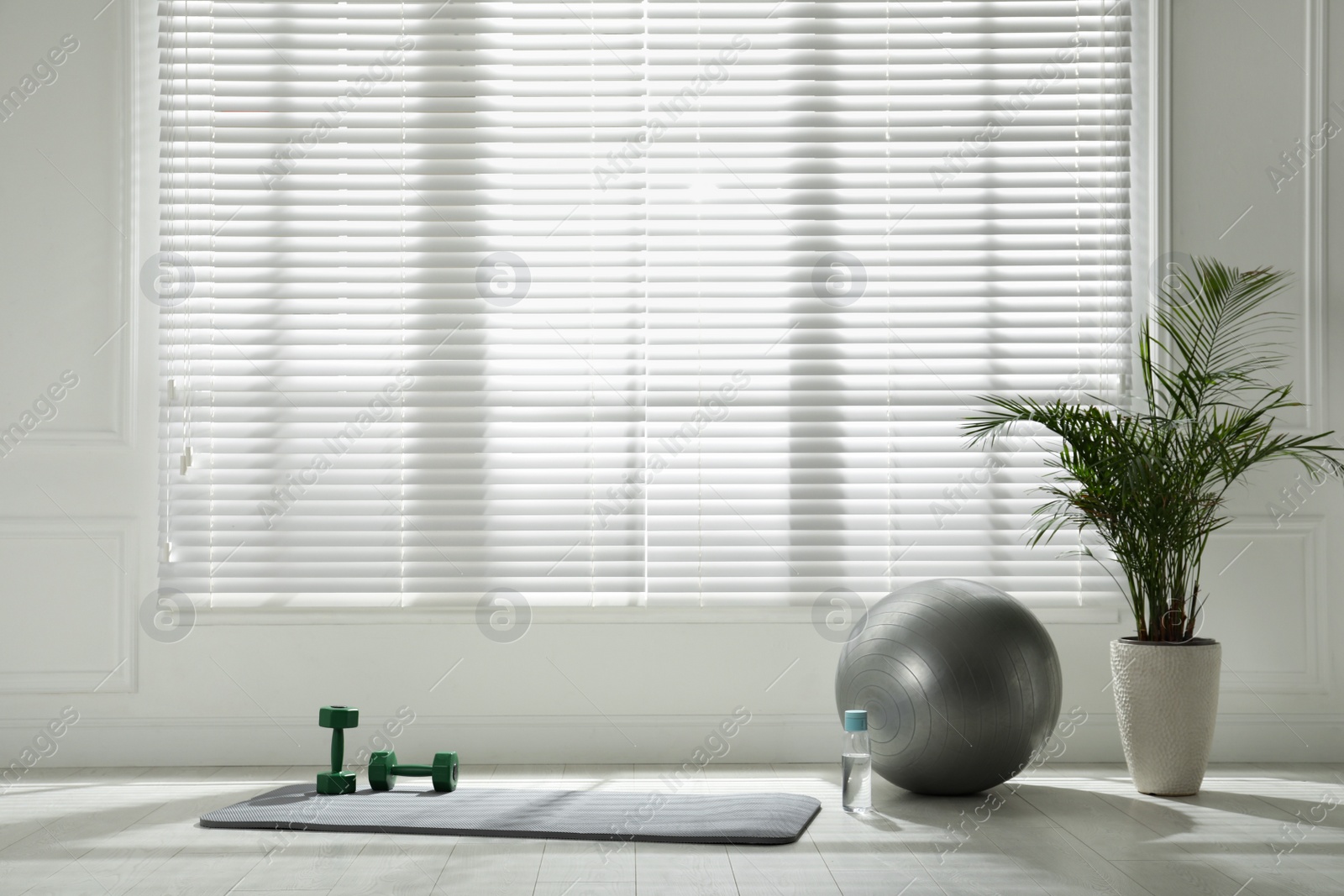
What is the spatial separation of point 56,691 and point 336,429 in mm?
1218

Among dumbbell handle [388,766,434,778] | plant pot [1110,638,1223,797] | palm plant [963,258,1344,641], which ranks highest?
palm plant [963,258,1344,641]

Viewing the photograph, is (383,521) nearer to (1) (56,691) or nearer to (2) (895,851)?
(1) (56,691)

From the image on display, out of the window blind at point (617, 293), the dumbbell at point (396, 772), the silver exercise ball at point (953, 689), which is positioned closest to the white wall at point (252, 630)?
the window blind at point (617, 293)

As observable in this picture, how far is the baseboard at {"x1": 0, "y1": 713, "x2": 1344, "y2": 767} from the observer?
3613 millimetres

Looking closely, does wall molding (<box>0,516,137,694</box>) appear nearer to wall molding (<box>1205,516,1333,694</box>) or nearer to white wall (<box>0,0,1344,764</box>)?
white wall (<box>0,0,1344,764</box>)

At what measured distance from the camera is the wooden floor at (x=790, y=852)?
7.77ft

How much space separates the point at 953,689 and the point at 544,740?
55.0 inches

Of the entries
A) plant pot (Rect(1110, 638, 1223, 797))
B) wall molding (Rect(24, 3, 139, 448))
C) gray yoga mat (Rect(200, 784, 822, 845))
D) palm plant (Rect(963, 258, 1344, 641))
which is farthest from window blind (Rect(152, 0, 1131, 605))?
gray yoga mat (Rect(200, 784, 822, 845))

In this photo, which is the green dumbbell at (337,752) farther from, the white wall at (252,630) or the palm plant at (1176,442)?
the palm plant at (1176,442)

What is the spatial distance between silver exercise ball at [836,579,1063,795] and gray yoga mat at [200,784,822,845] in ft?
1.01

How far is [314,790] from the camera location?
10.5 ft

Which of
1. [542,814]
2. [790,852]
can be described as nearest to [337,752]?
[542,814]

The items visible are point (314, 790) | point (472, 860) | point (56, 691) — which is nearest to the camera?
point (472, 860)

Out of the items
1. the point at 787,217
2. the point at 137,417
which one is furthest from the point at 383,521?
the point at 787,217
